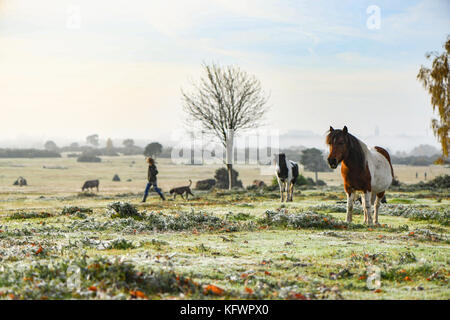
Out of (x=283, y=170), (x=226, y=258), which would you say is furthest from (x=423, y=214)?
(x=226, y=258)

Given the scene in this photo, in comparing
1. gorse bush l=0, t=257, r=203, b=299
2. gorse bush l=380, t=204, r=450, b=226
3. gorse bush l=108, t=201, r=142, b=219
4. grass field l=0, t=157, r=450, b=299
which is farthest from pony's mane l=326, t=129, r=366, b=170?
gorse bush l=108, t=201, r=142, b=219

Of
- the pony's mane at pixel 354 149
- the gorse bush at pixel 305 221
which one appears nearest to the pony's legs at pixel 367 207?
the gorse bush at pixel 305 221

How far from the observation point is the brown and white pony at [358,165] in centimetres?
1492

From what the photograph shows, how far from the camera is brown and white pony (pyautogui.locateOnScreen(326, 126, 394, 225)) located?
Result: 14.9 meters

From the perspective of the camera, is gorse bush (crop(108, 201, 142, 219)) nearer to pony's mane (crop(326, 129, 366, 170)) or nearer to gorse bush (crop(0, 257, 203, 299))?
pony's mane (crop(326, 129, 366, 170))

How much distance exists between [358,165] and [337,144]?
128cm

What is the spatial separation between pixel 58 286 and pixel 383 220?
1481 centimetres

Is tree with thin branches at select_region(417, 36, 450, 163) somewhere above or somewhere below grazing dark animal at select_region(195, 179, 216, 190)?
above

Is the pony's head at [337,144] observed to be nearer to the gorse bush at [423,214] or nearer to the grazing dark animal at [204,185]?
the gorse bush at [423,214]

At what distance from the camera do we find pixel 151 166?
29.5 m

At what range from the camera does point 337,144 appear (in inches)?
586

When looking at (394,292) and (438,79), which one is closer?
(394,292)

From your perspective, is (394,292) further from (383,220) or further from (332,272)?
(383,220)
